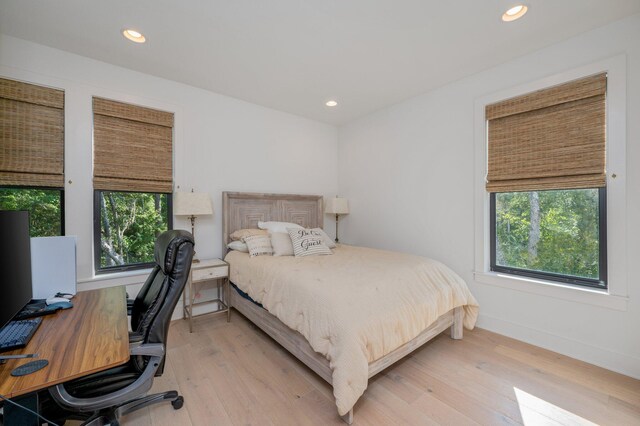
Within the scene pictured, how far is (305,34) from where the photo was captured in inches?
88.6

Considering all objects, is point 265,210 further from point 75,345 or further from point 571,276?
point 571,276

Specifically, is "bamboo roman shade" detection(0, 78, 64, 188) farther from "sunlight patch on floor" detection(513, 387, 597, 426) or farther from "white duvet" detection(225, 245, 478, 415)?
"sunlight patch on floor" detection(513, 387, 597, 426)

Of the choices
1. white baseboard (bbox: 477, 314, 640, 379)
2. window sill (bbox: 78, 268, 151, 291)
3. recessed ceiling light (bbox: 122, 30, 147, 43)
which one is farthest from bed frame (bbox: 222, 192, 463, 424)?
recessed ceiling light (bbox: 122, 30, 147, 43)

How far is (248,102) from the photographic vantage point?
11.9 ft

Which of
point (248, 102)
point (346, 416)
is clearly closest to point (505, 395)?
point (346, 416)

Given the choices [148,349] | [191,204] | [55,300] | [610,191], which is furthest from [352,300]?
[610,191]

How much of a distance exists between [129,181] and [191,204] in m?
0.64

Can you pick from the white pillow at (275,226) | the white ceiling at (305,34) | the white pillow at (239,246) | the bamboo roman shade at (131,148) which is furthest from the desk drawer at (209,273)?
the white ceiling at (305,34)

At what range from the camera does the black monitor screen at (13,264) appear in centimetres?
104

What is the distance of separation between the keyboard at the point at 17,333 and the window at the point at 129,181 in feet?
5.43

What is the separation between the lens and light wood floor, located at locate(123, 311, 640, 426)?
165cm

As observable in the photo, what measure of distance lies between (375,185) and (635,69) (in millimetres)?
2613

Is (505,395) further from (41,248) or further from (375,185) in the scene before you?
(41,248)

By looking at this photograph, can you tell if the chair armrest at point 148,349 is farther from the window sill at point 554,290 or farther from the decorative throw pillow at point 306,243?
the window sill at point 554,290
